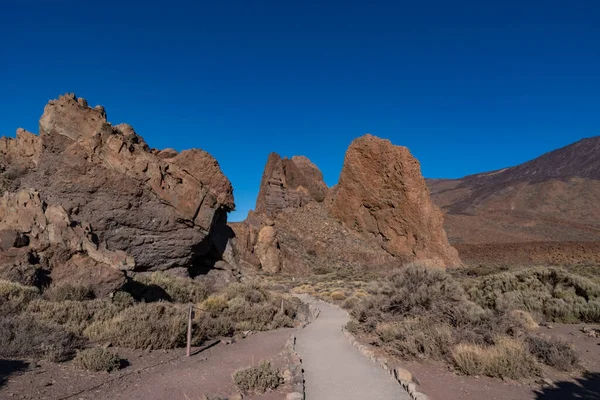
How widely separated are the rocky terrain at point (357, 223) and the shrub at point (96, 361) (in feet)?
103

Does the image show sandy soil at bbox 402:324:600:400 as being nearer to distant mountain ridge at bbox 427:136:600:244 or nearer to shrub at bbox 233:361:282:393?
shrub at bbox 233:361:282:393

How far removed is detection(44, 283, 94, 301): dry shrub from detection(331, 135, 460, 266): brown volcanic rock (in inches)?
1451

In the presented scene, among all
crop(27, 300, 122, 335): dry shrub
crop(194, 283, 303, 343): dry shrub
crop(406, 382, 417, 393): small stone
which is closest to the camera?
crop(406, 382, 417, 393): small stone

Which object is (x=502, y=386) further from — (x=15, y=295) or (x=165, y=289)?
(x=165, y=289)

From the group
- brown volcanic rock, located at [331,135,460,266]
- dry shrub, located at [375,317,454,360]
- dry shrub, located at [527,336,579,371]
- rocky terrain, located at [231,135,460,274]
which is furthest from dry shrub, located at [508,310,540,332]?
brown volcanic rock, located at [331,135,460,266]

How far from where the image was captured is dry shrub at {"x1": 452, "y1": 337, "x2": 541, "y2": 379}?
6.95 meters

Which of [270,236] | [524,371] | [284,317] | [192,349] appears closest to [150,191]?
[284,317]

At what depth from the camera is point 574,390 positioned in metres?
6.42

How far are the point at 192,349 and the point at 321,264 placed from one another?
35044 millimetres

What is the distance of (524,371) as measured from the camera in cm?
696

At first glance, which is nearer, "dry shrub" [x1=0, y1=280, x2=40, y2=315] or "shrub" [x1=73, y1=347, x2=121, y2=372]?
"shrub" [x1=73, y1=347, x2=121, y2=372]

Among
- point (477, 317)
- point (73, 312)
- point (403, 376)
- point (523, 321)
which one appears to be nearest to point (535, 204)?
point (523, 321)

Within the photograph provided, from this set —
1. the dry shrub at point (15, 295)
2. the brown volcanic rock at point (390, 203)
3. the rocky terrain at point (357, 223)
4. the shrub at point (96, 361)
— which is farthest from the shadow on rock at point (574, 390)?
the brown volcanic rock at point (390, 203)

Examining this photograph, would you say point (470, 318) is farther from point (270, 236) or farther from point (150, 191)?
point (270, 236)
